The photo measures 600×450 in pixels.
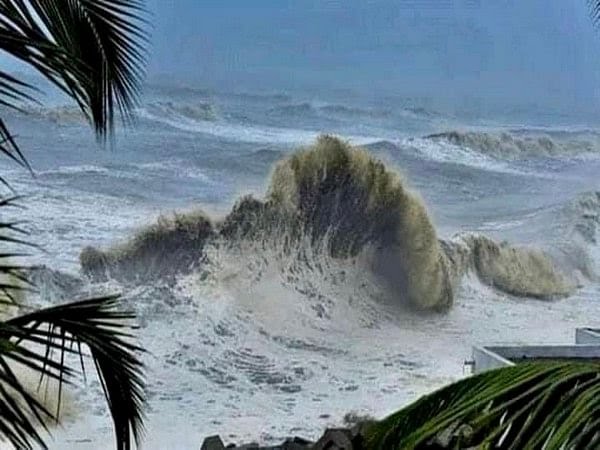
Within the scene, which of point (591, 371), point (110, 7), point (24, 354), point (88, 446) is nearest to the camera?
point (591, 371)

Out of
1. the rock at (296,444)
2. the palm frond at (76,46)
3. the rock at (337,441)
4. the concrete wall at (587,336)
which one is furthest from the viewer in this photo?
the concrete wall at (587,336)

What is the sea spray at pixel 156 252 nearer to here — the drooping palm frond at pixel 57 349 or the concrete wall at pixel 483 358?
the concrete wall at pixel 483 358

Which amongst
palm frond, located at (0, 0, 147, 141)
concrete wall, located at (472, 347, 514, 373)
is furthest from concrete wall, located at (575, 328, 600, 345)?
palm frond, located at (0, 0, 147, 141)

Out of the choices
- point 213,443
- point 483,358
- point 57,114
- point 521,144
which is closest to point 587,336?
point 483,358

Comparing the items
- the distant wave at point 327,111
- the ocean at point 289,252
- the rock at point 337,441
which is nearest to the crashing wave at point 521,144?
the ocean at point 289,252

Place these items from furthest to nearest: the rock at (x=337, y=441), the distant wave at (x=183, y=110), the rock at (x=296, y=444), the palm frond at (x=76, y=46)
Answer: the distant wave at (x=183, y=110)
the rock at (x=296, y=444)
the rock at (x=337, y=441)
the palm frond at (x=76, y=46)

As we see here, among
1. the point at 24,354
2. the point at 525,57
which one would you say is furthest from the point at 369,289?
the point at 24,354

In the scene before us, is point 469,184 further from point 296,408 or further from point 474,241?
point 296,408

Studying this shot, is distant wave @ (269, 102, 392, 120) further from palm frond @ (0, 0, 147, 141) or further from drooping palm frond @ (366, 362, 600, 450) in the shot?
drooping palm frond @ (366, 362, 600, 450)
